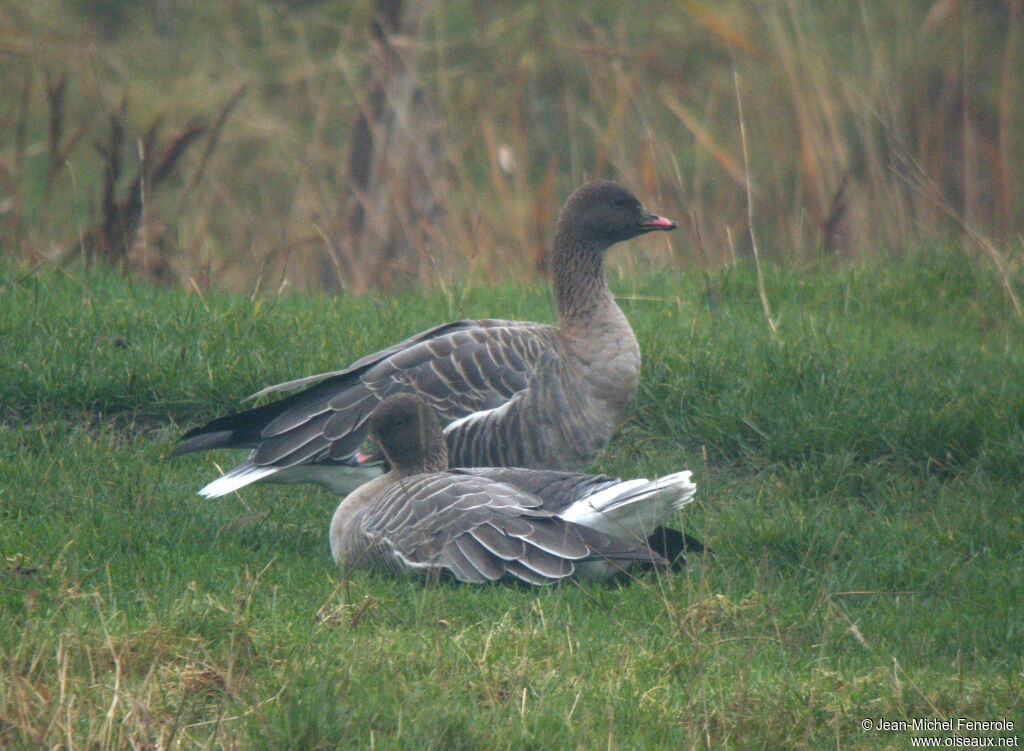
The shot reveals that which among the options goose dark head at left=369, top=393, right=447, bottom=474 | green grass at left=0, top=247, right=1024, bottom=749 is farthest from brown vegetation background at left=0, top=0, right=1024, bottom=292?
goose dark head at left=369, top=393, right=447, bottom=474

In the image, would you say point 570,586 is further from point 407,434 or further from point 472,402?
point 472,402

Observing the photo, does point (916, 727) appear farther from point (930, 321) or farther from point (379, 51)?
point (379, 51)

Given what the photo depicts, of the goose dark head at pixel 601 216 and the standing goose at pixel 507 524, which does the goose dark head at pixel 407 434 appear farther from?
the goose dark head at pixel 601 216

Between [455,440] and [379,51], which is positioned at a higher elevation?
[379,51]

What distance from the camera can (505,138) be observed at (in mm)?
11938

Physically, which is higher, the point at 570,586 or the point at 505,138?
the point at 505,138

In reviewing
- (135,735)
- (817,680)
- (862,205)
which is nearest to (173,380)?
(135,735)

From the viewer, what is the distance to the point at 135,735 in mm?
3105

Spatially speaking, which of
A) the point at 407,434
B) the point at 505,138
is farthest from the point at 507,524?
the point at 505,138

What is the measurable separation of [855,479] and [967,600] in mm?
1187

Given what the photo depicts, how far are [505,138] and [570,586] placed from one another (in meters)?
8.21

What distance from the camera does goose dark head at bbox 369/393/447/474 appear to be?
194 inches

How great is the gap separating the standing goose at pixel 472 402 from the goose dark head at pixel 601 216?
1.61 feet
